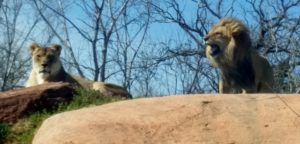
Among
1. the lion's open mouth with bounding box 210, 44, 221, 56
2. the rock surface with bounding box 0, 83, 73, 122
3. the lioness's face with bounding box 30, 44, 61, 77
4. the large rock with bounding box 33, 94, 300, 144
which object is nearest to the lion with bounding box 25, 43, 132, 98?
the lioness's face with bounding box 30, 44, 61, 77

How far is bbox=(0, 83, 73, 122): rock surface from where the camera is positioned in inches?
380

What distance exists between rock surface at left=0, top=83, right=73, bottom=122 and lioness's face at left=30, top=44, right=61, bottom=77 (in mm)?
3483

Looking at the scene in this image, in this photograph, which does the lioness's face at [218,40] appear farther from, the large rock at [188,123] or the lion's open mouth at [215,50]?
the large rock at [188,123]

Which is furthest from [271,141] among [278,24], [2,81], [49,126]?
[2,81]

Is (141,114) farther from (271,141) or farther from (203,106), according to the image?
(271,141)

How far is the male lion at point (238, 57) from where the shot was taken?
398 inches

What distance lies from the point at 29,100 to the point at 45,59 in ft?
13.9

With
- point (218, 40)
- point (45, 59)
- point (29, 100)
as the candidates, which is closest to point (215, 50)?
point (218, 40)

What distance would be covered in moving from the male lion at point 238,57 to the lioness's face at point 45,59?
4529 millimetres

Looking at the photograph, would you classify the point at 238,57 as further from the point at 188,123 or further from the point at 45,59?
the point at 45,59

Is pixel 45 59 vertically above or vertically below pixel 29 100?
above

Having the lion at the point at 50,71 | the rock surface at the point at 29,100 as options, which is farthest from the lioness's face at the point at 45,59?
the rock surface at the point at 29,100

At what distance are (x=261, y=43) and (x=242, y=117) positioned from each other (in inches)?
577

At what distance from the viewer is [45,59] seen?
14055 mm
